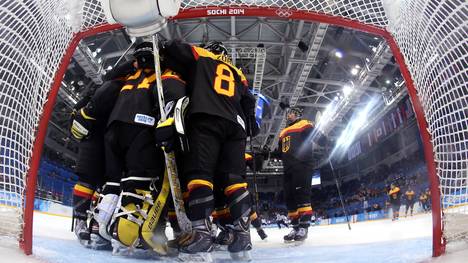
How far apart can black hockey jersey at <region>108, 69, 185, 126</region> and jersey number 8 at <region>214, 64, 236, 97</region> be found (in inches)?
8.2

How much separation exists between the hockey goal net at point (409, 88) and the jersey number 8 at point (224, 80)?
760 millimetres

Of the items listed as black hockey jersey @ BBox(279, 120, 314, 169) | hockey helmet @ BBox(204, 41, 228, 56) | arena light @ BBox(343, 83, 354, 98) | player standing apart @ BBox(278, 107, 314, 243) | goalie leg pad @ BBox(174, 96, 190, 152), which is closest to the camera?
goalie leg pad @ BBox(174, 96, 190, 152)

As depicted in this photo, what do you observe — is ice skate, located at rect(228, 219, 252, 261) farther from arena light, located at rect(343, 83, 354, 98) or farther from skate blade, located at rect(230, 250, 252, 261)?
arena light, located at rect(343, 83, 354, 98)

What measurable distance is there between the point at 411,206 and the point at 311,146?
588 centimetres

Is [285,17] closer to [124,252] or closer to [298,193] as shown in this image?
[124,252]

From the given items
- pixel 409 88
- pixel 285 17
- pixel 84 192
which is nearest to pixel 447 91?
pixel 409 88

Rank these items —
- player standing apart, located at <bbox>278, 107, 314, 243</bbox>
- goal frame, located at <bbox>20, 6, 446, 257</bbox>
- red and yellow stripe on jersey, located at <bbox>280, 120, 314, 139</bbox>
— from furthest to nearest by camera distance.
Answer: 1. red and yellow stripe on jersey, located at <bbox>280, 120, 314, 139</bbox>
2. player standing apart, located at <bbox>278, 107, 314, 243</bbox>
3. goal frame, located at <bbox>20, 6, 446, 257</bbox>

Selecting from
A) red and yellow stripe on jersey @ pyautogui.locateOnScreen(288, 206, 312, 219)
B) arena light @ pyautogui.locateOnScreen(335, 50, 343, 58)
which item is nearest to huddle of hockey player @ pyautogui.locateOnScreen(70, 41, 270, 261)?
red and yellow stripe on jersey @ pyautogui.locateOnScreen(288, 206, 312, 219)

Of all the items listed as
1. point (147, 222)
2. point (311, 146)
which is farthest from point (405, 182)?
point (147, 222)

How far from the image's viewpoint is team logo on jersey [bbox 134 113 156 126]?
187 cm

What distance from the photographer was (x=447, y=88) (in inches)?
65.8

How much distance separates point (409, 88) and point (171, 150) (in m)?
1.17

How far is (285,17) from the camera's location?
2299 millimetres

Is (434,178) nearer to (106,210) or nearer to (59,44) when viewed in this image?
(106,210)
